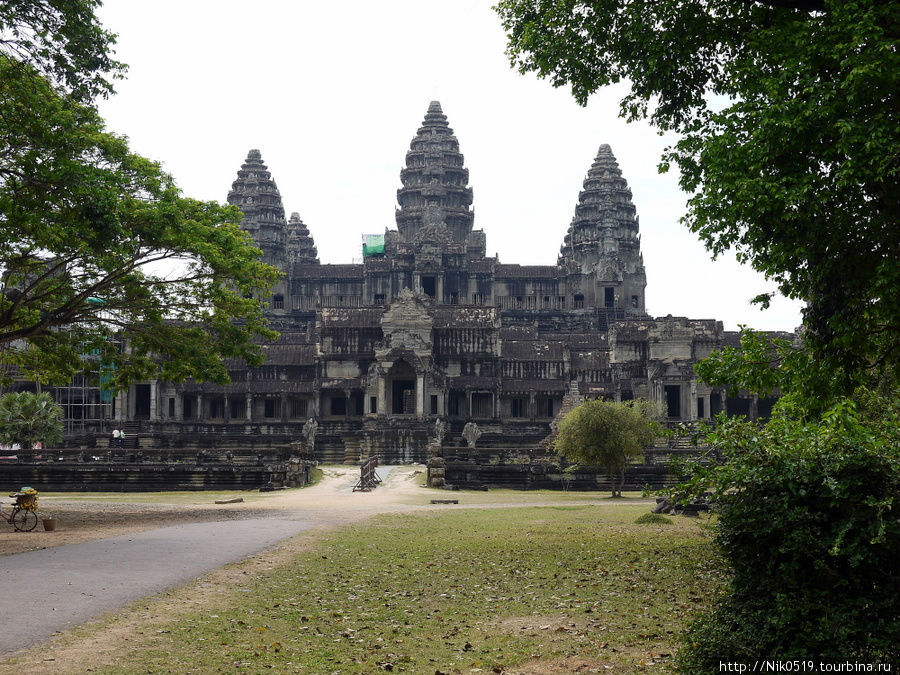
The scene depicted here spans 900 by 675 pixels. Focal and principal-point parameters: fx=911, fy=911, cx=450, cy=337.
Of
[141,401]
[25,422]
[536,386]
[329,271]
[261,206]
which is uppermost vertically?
[261,206]

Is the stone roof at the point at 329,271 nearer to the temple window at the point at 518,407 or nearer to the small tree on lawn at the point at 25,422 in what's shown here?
the temple window at the point at 518,407

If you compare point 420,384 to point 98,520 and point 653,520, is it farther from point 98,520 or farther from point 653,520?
point 653,520

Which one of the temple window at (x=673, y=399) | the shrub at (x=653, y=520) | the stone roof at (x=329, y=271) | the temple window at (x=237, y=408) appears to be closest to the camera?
the shrub at (x=653, y=520)

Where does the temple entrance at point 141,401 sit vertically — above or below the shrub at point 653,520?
above

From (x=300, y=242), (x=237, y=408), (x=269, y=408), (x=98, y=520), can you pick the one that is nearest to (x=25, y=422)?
(x=237, y=408)

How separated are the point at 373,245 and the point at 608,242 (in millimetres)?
24252

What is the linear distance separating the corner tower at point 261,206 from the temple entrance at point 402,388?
29.2 meters

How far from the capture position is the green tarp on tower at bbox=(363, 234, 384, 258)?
9444 cm

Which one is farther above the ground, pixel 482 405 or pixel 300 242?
pixel 300 242

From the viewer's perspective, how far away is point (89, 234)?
2031cm

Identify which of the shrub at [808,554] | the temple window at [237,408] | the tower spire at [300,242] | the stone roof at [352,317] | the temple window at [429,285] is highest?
the tower spire at [300,242]

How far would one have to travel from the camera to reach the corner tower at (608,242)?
8731 centimetres

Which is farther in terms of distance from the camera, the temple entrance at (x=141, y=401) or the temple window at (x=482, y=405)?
the temple entrance at (x=141, y=401)

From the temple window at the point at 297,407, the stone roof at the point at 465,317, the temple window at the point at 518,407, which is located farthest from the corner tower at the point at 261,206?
the temple window at the point at 518,407
